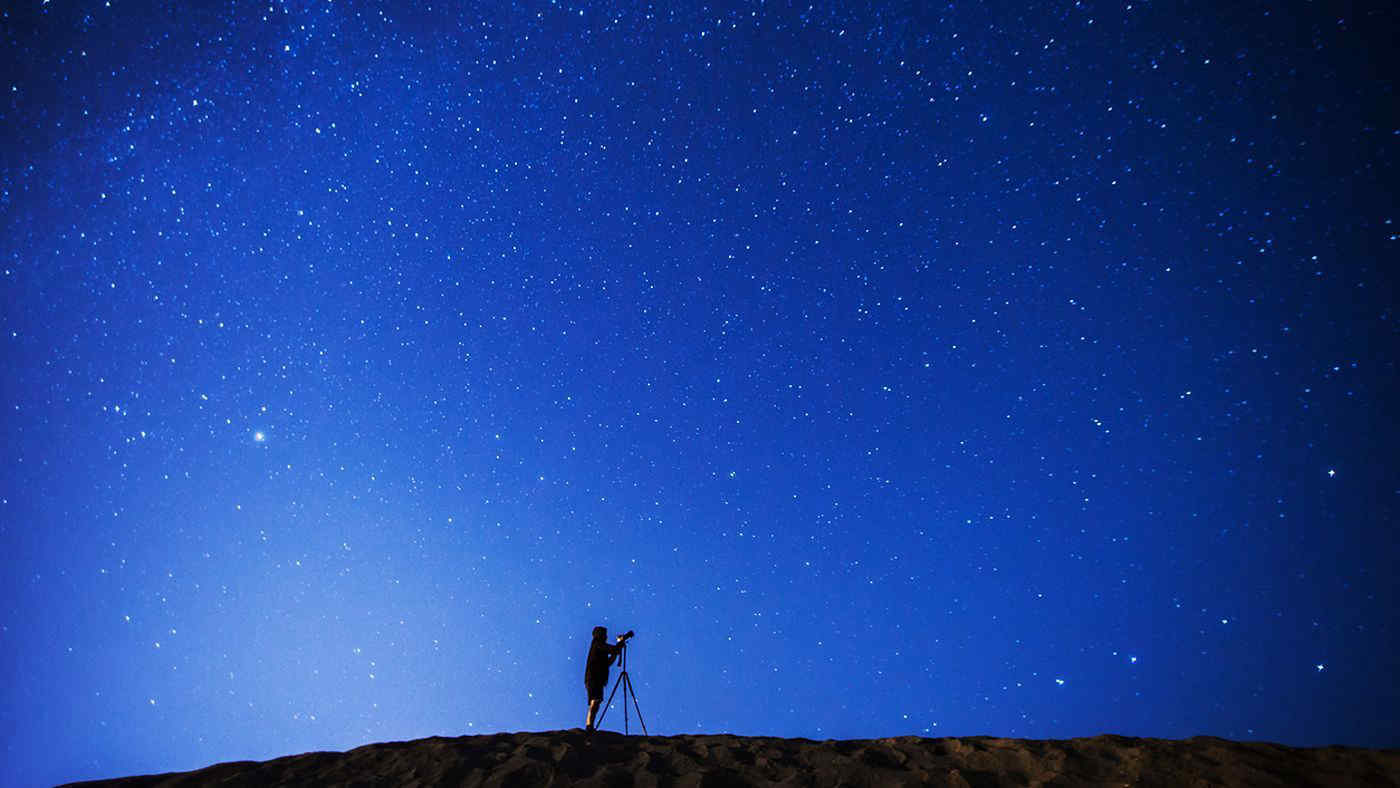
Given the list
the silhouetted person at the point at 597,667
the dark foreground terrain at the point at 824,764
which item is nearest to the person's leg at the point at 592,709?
the silhouetted person at the point at 597,667

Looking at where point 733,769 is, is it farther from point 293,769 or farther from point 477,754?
point 293,769

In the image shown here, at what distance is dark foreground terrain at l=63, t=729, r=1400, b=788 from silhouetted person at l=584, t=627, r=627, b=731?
3.65 feet

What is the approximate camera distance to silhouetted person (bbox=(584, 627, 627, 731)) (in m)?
7.34

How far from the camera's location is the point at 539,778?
17.7ft

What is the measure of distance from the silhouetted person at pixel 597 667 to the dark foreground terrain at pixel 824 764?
1.11 metres

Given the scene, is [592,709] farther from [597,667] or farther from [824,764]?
[824,764]

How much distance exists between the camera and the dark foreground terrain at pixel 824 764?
516 cm

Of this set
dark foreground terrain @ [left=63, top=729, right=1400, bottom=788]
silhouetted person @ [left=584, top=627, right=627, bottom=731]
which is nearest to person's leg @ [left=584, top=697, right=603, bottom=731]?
silhouetted person @ [left=584, top=627, right=627, bottom=731]

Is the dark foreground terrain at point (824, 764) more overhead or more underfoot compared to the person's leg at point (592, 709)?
more underfoot

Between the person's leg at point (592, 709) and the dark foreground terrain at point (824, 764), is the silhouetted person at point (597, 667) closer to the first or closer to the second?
the person's leg at point (592, 709)

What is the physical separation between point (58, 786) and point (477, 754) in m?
3.29

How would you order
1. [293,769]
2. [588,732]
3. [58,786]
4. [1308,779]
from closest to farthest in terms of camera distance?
[1308,779] → [58,786] → [293,769] → [588,732]

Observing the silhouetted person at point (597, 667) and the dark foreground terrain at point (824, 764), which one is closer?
the dark foreground terrain at point (824, 764)

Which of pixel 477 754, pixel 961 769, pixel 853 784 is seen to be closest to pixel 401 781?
pixel 477 754
